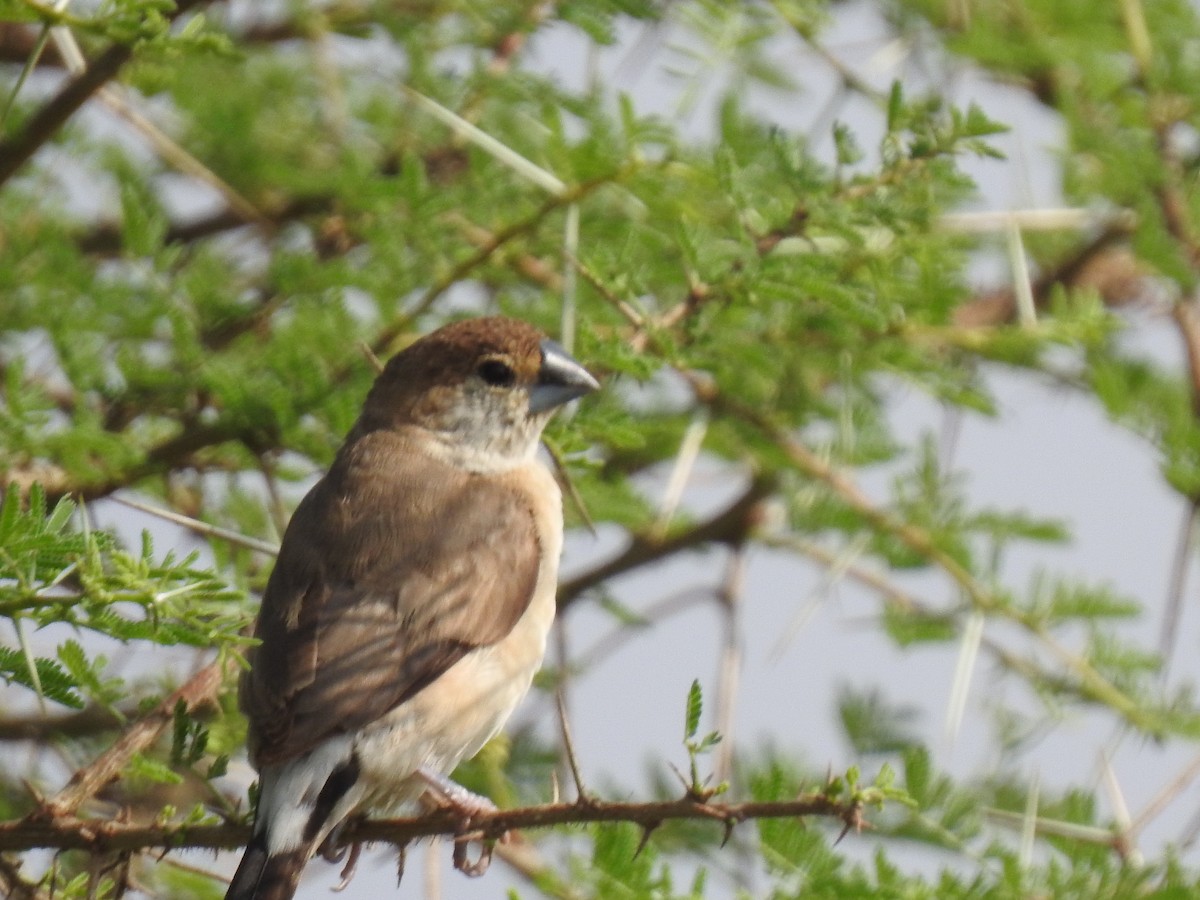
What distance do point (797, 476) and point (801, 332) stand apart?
50cm

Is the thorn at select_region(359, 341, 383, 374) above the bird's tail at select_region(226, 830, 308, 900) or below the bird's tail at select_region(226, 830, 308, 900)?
above

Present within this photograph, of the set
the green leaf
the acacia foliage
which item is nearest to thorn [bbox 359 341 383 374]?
the acacia foliage

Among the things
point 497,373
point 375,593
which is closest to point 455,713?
point 375,593

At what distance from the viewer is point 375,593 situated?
3.81 meters

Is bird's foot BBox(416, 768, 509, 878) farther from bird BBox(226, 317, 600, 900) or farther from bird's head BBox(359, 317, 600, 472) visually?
bird's head BBox(359, 317, 600, 472)

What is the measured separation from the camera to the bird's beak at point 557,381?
410cm

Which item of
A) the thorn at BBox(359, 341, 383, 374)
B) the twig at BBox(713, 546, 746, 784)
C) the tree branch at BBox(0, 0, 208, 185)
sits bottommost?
the twig at BBox(713, 546, 746, 784)

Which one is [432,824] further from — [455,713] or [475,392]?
[475,392]

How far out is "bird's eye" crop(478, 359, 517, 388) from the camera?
452cm

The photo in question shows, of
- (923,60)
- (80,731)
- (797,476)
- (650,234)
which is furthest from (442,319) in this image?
(923,60)

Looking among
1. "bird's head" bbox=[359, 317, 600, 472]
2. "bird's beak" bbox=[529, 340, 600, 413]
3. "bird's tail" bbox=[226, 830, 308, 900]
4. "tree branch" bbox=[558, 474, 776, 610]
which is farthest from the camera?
"tree branch" bbox=[558, 474, 776, 610]

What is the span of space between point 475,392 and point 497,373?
0.09 metres

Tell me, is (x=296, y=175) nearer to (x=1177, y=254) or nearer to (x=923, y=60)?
(x=923, y=60)

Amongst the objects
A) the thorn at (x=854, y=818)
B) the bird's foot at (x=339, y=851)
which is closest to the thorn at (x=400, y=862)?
the bird's foot at (x=339, y=851)
